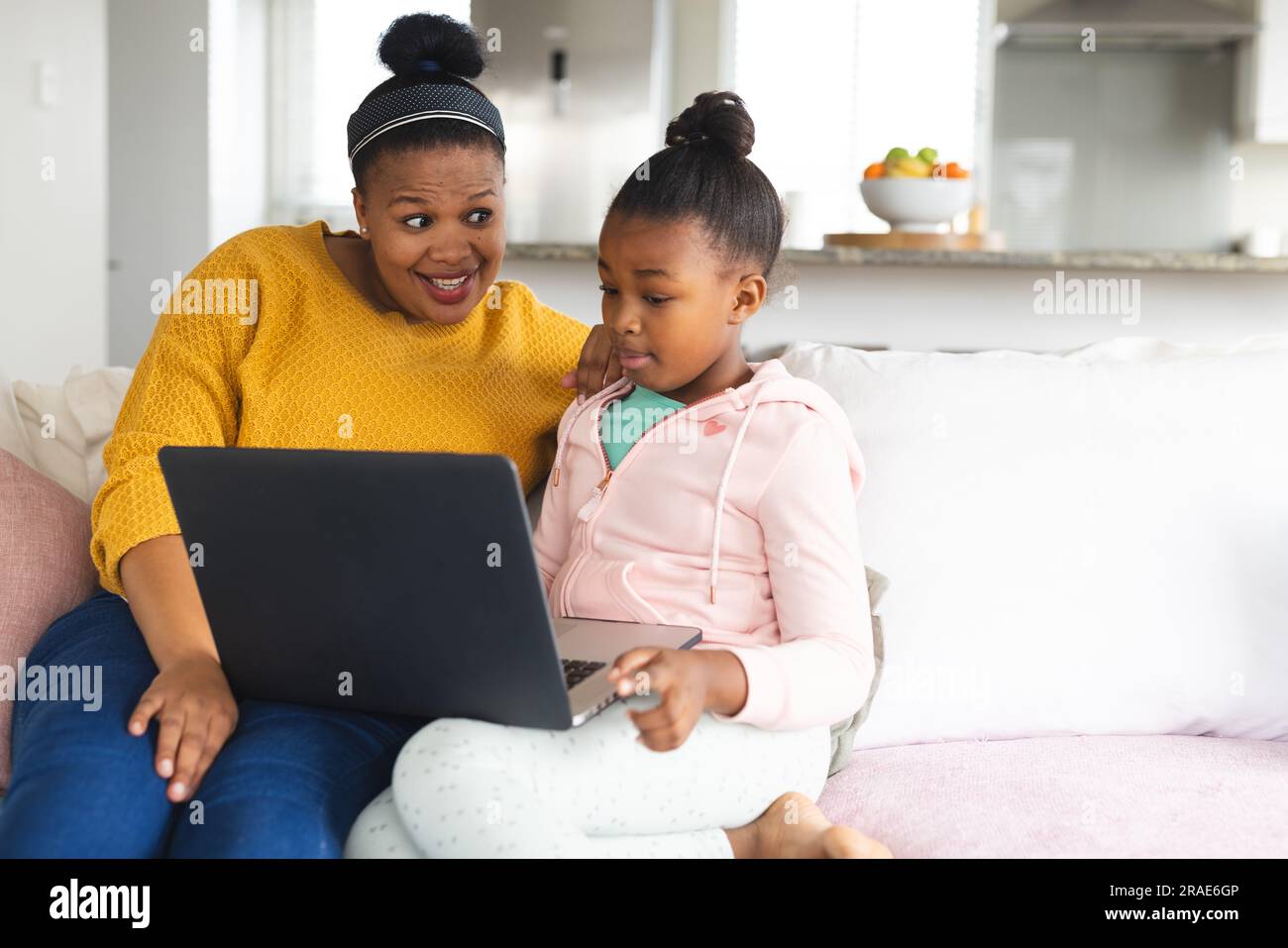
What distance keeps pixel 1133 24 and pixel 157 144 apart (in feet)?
12.2

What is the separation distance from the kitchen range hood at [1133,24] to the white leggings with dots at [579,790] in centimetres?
459

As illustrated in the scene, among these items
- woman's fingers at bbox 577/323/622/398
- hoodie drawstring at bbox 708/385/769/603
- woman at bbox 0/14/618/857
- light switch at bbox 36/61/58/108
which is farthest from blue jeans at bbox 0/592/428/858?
light switch at bbox 36/61/58/108

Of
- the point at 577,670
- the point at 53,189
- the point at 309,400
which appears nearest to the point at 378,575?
the point at 577,670

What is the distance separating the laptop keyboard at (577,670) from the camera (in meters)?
1.06

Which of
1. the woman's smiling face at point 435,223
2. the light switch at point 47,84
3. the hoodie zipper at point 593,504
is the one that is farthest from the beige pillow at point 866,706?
the light switch at point 47,84

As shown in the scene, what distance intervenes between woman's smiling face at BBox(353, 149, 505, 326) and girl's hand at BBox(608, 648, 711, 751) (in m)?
0.63

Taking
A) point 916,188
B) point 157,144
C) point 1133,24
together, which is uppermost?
point 1133,24

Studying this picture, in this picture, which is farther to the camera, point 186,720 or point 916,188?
point 916,188

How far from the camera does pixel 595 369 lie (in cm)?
146

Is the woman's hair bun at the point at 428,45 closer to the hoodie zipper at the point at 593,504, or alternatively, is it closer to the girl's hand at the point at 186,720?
the hoodie zipper at the point at 593,504

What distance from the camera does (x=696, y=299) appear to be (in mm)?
1286

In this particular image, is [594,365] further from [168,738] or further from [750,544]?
[168,738]

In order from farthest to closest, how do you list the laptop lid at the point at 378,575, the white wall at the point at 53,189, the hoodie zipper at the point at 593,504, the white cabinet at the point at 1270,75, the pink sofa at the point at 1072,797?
1. the white cabinet at the point at 1270,75
2. the white wall at the point at 53,189
3. the hoodie zipper at the point at 593,504
4. the pink sofa at the point at 1072,797
5. the laptop lid at the point at 378,575
